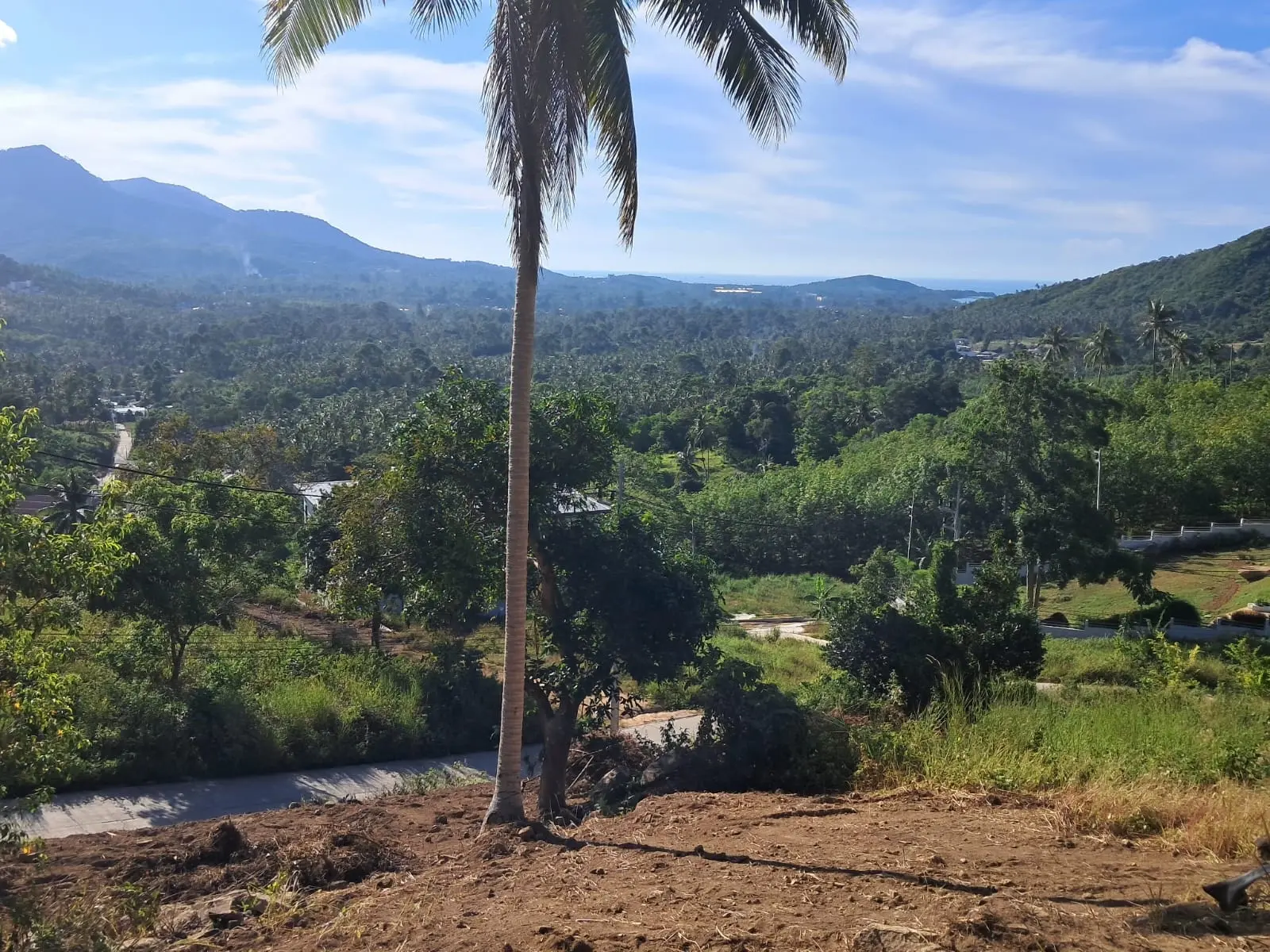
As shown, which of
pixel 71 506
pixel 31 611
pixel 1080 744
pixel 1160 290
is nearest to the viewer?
pixel 31 611

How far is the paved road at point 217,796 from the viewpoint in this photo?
12.0 m

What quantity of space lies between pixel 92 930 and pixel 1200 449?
41.8 metres

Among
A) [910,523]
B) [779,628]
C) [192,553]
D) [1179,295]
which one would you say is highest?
[1179,295]

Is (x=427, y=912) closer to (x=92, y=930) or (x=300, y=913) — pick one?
(x=300, y=913)

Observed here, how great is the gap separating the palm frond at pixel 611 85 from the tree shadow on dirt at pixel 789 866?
15.2 ft

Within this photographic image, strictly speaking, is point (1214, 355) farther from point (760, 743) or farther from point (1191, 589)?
point (760, 743)

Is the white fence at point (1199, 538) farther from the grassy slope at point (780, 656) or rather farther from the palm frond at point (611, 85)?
the palm frond at point (611, 85)

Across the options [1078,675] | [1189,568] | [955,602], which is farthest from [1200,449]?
[955,602]

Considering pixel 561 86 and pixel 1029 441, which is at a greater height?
pixel 561 86

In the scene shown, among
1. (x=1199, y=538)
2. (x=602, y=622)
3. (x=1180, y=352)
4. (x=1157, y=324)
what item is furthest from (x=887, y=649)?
(x=1180, y=352)

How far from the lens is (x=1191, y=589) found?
29859 mm

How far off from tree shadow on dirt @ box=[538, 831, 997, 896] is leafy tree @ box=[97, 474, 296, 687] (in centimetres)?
881

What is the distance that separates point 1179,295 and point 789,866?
457 ft

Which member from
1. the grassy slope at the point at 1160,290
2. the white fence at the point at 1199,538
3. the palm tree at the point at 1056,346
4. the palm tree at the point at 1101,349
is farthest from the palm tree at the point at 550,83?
the grassy slope at the point at 1160,290
